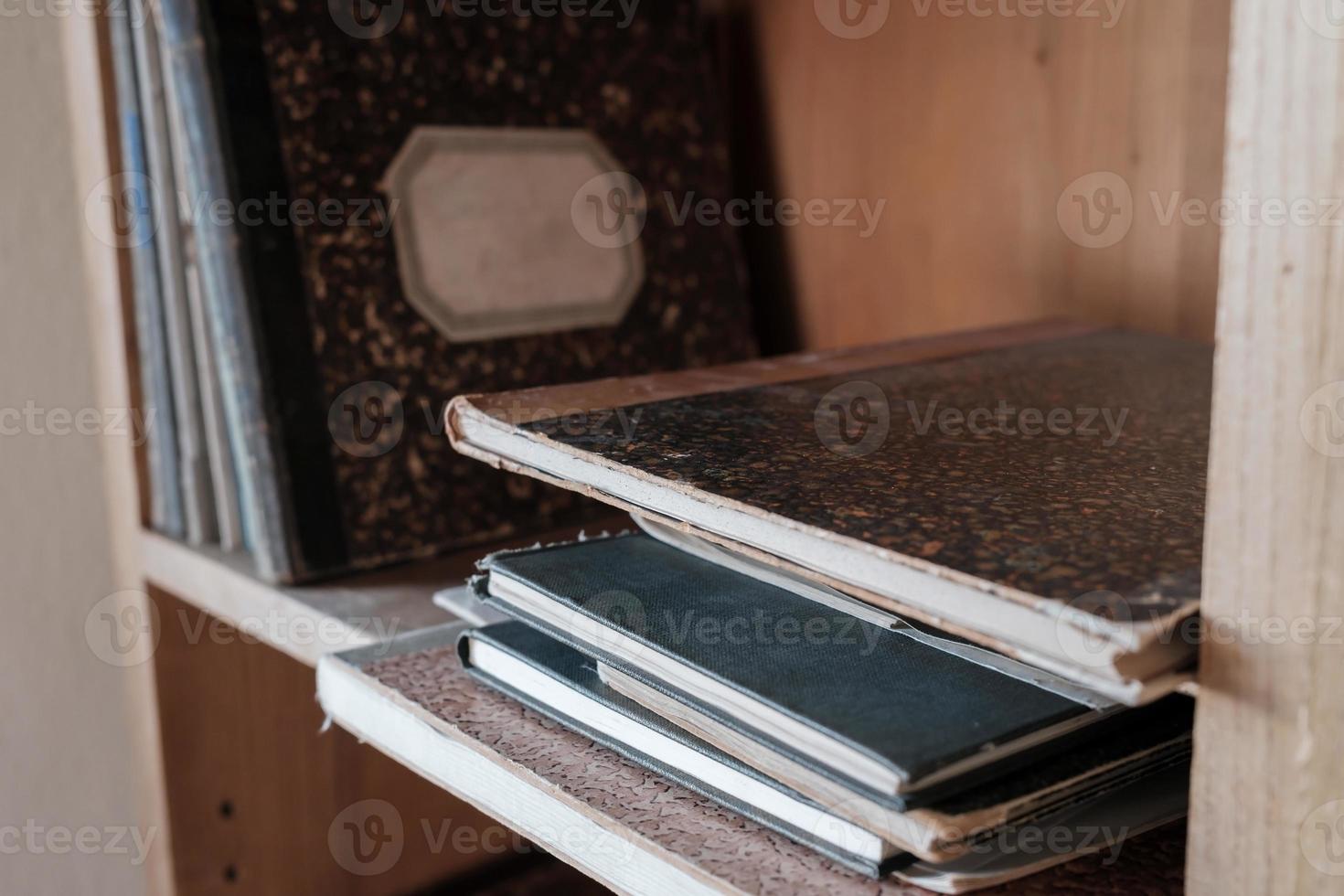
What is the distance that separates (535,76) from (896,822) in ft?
2.22

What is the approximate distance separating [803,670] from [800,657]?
0.01 metres

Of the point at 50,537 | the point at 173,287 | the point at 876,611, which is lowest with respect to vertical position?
the point at 50,537

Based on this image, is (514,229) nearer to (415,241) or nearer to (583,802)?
(415,241)

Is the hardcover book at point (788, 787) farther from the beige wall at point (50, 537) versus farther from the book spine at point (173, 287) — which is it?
the beige wall at point (50, 537)

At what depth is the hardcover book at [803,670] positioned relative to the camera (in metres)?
0.38

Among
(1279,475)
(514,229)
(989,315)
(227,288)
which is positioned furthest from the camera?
(989,315)

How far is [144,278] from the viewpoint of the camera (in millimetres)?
801

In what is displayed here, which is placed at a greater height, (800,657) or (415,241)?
(415,241)

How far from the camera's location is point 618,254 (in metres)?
0.92

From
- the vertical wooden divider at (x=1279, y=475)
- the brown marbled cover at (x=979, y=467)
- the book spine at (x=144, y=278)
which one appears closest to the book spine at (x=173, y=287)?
the book spine at (x=144, y=278)

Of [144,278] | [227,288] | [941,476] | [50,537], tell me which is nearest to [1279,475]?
[941,476]

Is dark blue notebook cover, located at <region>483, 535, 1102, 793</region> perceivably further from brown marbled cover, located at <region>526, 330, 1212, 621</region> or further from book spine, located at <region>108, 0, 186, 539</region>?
book spine, located at <region>108, 0, 186, 539</region>

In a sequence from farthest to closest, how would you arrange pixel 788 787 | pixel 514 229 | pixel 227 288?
pixel 514 229, pixel 227 288, pixel 788 787

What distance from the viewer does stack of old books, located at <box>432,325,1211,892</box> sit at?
36 centimetres
